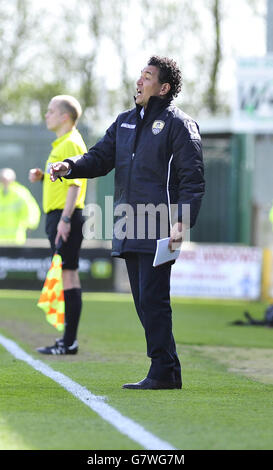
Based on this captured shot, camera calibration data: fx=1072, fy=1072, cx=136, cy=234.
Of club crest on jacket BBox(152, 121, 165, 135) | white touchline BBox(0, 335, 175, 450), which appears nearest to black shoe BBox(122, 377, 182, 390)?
white touchline BBox(0, 335, 175, 450)

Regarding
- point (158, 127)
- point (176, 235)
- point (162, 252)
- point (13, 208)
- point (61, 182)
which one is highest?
point (158, 127)

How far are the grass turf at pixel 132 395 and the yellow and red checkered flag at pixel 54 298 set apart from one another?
13.9 inches

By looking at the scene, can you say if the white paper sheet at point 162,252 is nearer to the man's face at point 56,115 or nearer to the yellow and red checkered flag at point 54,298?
the yellow and red checkered flag at point 54,298

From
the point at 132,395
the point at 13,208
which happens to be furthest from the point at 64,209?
the point at 13,208

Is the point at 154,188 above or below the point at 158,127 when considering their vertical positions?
below

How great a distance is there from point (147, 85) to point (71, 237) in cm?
219

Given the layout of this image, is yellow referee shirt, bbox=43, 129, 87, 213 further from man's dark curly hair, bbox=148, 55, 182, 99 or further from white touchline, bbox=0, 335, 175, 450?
man's dark curly hair, bbox=148, 55, 182, 99

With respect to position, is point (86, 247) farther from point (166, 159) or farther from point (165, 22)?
point (165, 22)

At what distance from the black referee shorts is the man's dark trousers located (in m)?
1.98

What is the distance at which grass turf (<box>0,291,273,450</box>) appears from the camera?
16.5ft

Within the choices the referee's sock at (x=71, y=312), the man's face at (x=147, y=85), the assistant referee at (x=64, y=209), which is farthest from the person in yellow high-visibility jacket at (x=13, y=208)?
the man's face at (x=147, y=85)

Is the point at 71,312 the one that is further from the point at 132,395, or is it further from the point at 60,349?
the point at 132,395

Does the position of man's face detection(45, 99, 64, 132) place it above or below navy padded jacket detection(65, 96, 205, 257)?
above

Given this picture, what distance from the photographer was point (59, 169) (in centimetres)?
672
